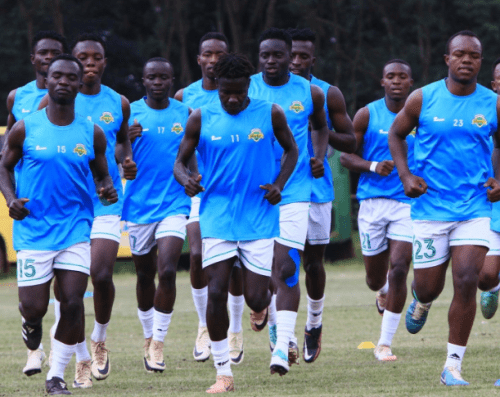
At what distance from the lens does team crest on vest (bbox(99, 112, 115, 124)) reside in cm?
972

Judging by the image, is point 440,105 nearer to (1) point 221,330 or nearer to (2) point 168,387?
(1) point 221,330

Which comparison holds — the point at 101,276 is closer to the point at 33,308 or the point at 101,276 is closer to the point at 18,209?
the point at 33,308

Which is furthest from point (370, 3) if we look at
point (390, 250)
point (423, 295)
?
point (423, 295)

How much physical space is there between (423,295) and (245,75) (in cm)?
222

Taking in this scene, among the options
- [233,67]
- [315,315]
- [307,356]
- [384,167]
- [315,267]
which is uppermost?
[233,67]

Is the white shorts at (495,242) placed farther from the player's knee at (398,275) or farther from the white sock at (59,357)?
the white sock at (59,357)

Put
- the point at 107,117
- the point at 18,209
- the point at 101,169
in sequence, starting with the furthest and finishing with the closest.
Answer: the point at 107,117, the point at 101,169, the point at 18,209

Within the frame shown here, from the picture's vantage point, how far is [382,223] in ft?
36.0

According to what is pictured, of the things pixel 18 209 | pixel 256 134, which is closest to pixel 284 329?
pixel 256 134

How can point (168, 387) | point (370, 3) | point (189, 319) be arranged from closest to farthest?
point (168, 387)
point (189, 319)
point (370, 3)

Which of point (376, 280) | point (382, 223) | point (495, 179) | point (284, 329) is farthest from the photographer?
point (376, 280)

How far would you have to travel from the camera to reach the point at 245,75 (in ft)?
26.5

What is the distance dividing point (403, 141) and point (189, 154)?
1.67 metres

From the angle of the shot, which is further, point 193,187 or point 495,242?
point 495,242
